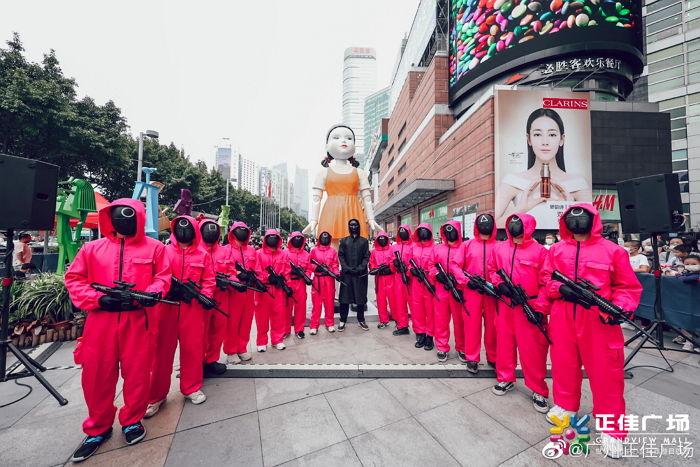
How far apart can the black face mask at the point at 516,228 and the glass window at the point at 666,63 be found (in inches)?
1551

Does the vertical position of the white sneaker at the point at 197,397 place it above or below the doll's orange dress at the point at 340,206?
below

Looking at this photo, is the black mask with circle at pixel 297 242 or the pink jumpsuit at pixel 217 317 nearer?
the pink jumpsuit at pixel 217 317

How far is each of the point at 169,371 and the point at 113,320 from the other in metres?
0.92

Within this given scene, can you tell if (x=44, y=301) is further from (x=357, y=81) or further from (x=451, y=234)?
(x=357, y=81)

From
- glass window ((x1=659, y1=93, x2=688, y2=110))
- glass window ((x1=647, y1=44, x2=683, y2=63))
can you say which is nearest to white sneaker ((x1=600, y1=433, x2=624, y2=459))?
glass window ((x1=659, y1=93, x2=688, y2=110))

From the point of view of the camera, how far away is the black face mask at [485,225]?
11.8 feet

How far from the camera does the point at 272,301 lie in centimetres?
458

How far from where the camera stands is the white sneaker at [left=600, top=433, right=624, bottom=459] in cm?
230

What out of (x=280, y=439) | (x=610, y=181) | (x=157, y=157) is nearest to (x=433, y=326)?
(x=280, y=439)

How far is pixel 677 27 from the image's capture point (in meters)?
26.2

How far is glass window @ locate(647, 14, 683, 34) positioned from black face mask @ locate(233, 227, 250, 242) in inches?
1703

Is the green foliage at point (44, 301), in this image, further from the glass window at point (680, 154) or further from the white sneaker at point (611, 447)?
the glass window at point (680, 154)

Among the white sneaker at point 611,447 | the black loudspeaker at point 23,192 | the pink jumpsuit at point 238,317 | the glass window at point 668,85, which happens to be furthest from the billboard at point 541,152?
the glass window at point 668,85

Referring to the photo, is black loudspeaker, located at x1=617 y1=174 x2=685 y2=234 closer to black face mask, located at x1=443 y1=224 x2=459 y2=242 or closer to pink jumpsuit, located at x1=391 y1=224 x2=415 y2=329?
black face mask, located at x1=443 y1=224 x2=459 y2=242
